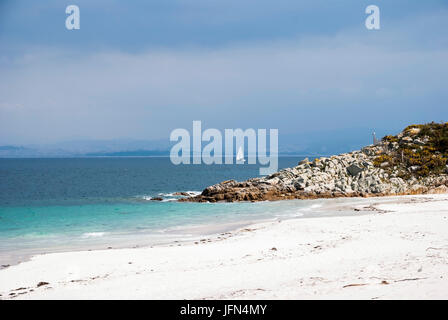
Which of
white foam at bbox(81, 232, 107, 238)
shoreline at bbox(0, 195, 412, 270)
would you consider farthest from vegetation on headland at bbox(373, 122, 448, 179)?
white foam at bbox(81, 232, 107, 238)

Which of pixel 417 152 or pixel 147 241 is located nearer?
pixel 147 241

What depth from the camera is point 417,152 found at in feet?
134

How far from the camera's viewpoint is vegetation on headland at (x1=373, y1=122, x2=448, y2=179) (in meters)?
38.3

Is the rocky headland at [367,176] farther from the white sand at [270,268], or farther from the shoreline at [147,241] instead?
the white sand at [270,268]

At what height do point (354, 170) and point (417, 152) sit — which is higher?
point (417, 152)

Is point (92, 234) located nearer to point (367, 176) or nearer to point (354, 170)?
point (367, 176)

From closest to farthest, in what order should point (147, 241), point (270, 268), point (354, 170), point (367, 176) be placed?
point (270, 268) → point (147, 241) → point (367, 176) → point (354, 170)

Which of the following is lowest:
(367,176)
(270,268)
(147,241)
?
(147,241)

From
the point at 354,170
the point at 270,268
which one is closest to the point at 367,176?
the point at 354,170

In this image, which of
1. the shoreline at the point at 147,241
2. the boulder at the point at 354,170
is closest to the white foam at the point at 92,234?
the shoreline at the point at 147,241

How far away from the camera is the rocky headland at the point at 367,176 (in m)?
37.1

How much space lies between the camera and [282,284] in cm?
948

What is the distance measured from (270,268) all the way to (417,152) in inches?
1365
